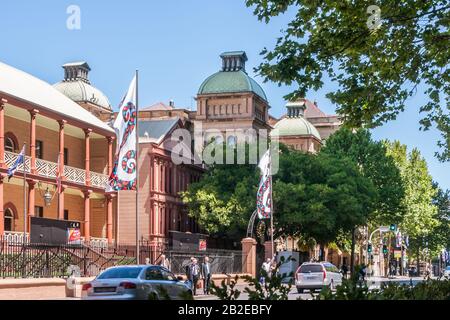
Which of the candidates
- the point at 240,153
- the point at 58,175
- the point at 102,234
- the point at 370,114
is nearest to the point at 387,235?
the point at 240,153

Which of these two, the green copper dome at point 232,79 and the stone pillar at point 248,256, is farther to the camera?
→ the green copper dome at point 232,79

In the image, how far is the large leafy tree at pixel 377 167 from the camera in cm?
6988

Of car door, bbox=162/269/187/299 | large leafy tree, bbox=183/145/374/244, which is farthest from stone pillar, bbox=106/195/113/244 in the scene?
car door, bbox=162/269/187/299

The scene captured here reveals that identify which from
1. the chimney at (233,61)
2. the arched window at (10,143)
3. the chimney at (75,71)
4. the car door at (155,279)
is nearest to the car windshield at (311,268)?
the car door at (155,279)

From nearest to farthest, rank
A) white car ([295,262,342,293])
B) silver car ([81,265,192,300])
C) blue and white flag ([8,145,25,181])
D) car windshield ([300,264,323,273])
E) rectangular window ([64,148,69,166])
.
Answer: silver car ([81,265,192,300])
white car ([295,262,342,293])
car windshield ([300,264,323,273])
blue and white flag ([8,145,25,181])
rectangular window ([64,148,69,166])

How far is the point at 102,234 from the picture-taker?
5734cm

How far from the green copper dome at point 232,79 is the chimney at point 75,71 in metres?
17.3

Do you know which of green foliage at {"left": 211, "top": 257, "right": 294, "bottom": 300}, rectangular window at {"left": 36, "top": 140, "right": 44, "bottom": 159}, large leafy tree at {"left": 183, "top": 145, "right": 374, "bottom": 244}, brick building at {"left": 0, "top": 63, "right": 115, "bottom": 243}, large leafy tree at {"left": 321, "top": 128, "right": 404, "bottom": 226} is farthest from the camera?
large leafy tree at {"left": 321, "top": 128, "right": 404, "bottom": 226}

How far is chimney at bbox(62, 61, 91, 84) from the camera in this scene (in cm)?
10425

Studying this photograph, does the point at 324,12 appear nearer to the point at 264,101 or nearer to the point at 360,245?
the point at 360,245

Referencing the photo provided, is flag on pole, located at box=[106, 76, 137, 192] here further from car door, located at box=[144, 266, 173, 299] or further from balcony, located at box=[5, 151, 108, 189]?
balcony, located at box=[5, 151, 108, 189]

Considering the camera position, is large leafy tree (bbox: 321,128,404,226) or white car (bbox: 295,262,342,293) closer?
white car (bbox: 295,262,342,293)

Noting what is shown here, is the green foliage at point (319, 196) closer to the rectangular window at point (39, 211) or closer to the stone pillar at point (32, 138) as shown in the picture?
the rectangular window at point (39, 211)

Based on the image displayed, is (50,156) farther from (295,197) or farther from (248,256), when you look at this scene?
(295,197)
